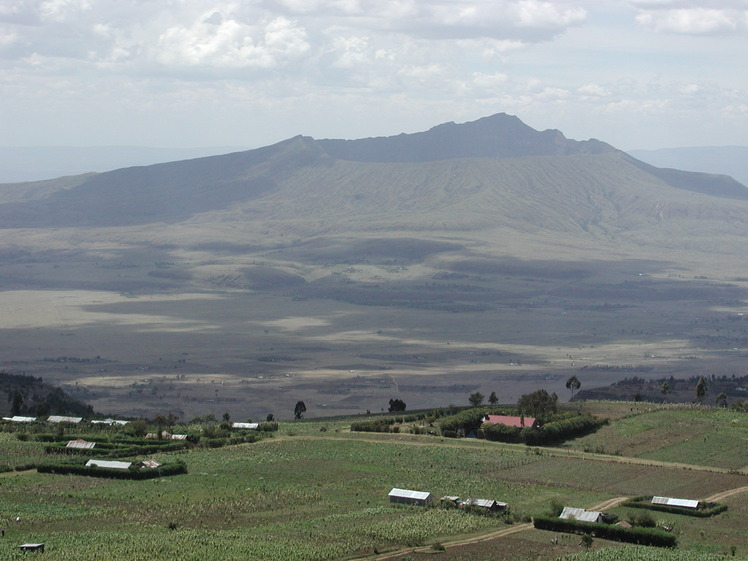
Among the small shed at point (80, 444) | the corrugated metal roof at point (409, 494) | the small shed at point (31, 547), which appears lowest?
the small shed at point (80, 444)

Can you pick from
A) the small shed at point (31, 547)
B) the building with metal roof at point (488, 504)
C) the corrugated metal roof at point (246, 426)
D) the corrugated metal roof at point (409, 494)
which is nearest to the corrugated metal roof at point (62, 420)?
the corrugated metal roof at point (246, 426)

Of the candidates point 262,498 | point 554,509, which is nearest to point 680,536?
point 554,509

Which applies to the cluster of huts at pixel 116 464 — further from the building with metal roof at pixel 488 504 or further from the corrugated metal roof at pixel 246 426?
the corrugated metal roof at pixel 246 426

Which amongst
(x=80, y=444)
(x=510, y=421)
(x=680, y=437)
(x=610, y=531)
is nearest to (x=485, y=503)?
(x=610, y=531)

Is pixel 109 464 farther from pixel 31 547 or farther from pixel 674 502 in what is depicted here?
pixel 674 502

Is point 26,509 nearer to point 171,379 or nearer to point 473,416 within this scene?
point 473,416

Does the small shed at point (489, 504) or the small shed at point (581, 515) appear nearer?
the small shed at point (581, 515)
